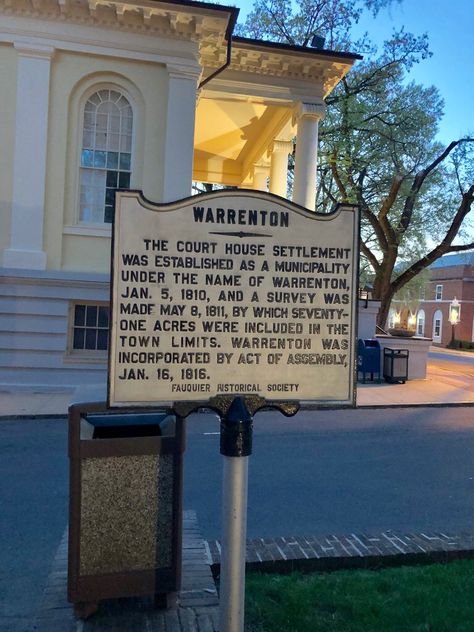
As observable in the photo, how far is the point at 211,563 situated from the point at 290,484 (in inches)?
96.0

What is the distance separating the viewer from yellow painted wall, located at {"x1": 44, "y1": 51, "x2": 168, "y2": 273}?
12.1 metres

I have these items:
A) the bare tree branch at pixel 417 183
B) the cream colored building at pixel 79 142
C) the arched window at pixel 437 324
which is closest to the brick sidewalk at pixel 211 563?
the cream colored building at pixel 79 142

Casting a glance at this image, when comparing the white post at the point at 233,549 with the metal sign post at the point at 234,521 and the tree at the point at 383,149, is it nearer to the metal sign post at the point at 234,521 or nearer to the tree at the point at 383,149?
the metal sign post at the point at 234,521

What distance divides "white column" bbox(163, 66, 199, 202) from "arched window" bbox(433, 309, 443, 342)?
5000 centimetres

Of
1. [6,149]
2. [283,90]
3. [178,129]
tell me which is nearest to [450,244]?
[283,90]

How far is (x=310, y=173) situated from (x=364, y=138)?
7.23 metres

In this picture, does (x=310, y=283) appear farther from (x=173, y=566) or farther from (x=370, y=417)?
(x=370, y=417)

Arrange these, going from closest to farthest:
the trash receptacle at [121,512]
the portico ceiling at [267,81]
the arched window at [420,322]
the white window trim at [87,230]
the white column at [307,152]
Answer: the trash receptacle at [121,512]
the white window trim at [87,230]
the portico ceiling at [267,81]
the white column at [307,152]
the arched window at [420,322]

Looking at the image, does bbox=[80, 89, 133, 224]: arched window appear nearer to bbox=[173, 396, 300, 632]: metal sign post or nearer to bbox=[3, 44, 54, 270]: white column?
bbox=[3, 44, 54, 270]: white column

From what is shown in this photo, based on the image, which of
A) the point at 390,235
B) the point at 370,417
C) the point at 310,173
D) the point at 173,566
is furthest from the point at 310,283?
the point at 390,235

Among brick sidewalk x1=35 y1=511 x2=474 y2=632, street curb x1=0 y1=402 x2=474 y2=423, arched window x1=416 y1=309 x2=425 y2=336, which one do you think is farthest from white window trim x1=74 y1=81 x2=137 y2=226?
arched window x1=416 y1=309 x2=425 y2=336

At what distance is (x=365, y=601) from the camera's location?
3.22 m

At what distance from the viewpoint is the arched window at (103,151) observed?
1246 centimetres

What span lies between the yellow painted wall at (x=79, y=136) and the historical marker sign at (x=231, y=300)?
10.0 m
